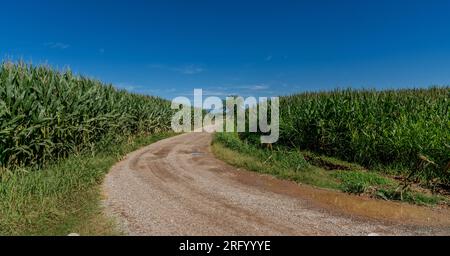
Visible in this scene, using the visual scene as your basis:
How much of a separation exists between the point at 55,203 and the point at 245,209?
186 inches

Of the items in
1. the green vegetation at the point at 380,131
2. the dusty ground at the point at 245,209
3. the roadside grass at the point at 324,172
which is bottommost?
the dusty ground at the point at 245,209

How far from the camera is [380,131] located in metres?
15.8

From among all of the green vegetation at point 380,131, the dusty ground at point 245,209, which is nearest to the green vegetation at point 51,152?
the dusty ground at point 245,209

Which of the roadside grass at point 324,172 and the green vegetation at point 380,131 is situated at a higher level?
the green vegetation at point 380,131

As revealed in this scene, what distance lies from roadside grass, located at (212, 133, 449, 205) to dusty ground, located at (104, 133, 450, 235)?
0.58 metres

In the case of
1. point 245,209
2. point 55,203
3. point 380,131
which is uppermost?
point 380,131

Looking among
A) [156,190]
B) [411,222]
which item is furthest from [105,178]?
[411,222]

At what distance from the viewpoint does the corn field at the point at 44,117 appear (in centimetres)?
1171

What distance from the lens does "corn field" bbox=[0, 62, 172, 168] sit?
1171 cm

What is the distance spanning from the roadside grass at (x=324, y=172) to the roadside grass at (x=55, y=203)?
6738mm

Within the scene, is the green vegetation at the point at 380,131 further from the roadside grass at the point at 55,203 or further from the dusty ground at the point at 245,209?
the roadside grass at the point at 55,203

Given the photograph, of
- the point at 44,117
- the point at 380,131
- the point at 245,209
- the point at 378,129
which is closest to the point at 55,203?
the point at 245,209

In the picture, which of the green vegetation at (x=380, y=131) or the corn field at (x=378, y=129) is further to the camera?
the corn field at (x=378, y=129)

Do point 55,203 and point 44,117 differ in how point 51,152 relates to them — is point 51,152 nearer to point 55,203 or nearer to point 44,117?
point 44,117
